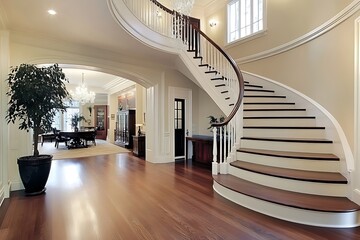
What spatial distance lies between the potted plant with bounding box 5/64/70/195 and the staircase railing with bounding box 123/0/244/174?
6.68 ft

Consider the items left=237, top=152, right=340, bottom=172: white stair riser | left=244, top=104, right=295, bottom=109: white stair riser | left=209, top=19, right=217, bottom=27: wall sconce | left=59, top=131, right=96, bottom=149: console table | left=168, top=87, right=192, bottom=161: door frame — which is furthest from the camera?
left=59, top=131, right=96, bottom=149: console table

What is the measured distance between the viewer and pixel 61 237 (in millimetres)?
2211

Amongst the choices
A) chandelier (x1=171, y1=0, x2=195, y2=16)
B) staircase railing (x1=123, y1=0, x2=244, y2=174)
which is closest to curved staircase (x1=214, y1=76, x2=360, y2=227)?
staircase railing (x1=123, y1=0, x2=244, y2=174)

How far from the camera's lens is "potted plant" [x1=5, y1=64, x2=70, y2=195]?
3.41 meters

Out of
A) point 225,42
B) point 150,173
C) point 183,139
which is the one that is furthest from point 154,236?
point 225,42

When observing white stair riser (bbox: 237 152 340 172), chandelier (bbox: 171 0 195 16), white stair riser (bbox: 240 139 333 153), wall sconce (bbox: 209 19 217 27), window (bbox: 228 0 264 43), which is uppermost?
wall sconce (bbox: 209 19 217 27)

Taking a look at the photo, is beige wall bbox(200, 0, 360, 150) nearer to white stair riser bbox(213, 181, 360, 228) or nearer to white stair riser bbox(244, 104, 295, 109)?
white stair riser bbox(244, 104, 295, 109)

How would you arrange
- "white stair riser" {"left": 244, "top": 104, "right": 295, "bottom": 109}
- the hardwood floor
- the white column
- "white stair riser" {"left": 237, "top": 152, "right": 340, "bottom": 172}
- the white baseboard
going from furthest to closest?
"white stair riser" {"left": 244, "top": 104, "right": 295, "bottom": 109} < the white baseboard < the white column < "white stair riser" {"left": 237, "top": 152, "right": 340, "bottom": 172} < the hardwood floor

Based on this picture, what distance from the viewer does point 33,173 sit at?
3479 millimetres

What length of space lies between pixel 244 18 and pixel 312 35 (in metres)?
2.54

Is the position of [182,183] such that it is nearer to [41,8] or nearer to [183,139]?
[183,139]

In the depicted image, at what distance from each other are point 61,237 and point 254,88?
4944 millimetres

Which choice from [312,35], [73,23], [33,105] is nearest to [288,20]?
[312,35]

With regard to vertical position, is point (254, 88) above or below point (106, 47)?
below
